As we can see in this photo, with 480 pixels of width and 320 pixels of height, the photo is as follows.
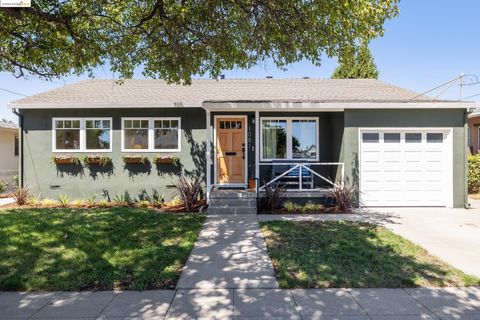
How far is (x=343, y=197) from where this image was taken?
30.2 feet

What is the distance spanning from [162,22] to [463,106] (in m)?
8.88

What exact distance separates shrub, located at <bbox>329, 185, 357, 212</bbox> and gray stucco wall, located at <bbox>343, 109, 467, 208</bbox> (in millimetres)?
491

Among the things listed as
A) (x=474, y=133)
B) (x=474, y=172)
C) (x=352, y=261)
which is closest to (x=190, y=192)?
(x=352, y=261)

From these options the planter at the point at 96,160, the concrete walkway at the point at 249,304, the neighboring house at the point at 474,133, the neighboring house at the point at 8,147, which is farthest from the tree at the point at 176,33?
the neighboring house at the point at 474,133

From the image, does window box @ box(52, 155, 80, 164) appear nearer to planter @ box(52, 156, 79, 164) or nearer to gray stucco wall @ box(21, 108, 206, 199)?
planter @ box(52, 156, 79, 164)

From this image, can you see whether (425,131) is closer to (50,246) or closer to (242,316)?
(242,316)

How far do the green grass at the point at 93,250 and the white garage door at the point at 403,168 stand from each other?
18.6 feet

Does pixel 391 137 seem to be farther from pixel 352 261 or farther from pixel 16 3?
pixel 16 3

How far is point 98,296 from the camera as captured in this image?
12.5 ft

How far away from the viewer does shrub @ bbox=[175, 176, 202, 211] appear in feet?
31.4

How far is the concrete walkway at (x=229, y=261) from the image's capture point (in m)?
4.21

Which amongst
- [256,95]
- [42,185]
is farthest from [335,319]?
[42,185]

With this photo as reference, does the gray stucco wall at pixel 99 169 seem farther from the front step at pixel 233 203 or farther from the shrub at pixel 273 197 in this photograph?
the shrub at pixel 273 197

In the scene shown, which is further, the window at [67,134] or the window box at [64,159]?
the window at [67,134]
